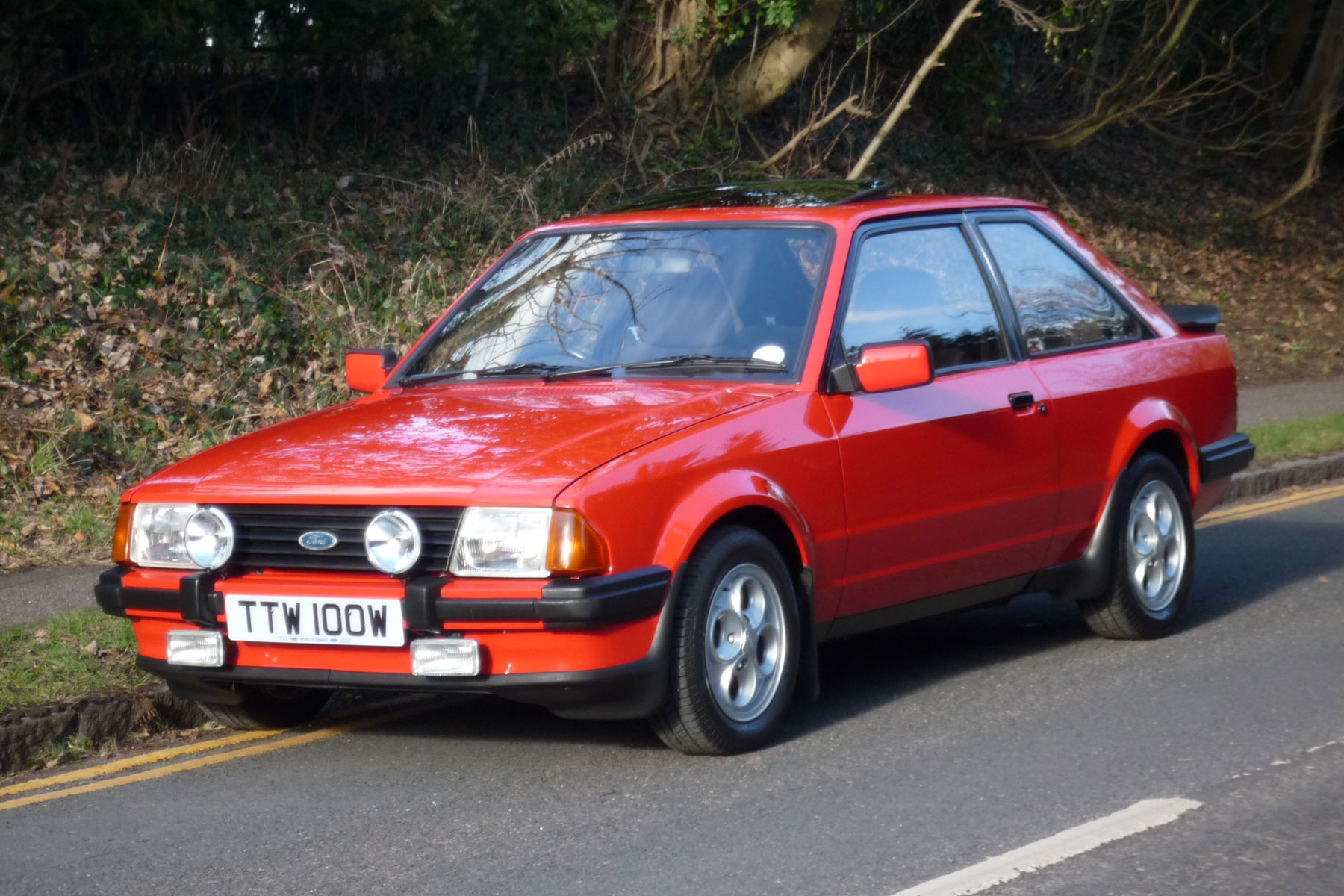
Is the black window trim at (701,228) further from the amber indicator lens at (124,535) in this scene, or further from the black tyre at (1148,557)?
the black tyre at (1148,557)

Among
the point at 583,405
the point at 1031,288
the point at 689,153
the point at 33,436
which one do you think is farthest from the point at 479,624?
the point at 689,153

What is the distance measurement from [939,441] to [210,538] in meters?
2.48

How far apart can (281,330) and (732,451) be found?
800 cm

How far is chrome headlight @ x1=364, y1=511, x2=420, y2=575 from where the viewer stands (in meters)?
4.90

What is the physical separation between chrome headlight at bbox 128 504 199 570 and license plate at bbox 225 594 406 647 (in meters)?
0.25

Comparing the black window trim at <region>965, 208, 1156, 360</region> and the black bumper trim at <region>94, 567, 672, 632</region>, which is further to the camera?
the black window trim at <region>965, 208, 1156, 360</region>

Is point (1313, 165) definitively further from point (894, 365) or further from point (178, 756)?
point (178, 756)

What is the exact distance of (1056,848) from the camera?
4.34 m

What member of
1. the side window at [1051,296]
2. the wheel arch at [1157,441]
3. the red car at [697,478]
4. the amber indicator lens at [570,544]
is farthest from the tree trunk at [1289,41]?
the amber indicator lens at [570,544]

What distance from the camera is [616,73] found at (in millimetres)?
18141

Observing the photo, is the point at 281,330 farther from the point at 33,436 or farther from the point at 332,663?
the point at 332,663

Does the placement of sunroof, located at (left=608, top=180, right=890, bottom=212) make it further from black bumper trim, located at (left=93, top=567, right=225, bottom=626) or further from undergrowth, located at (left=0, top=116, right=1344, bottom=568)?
undergrowth, located at (left=0, top=116, right=1344, bottom=568)

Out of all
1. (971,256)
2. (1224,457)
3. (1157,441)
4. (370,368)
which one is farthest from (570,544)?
(1224,457)

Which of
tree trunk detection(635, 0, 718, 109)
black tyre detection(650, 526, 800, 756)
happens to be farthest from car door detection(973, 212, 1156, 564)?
tree trunk detection(635, 0, 718, 109)
